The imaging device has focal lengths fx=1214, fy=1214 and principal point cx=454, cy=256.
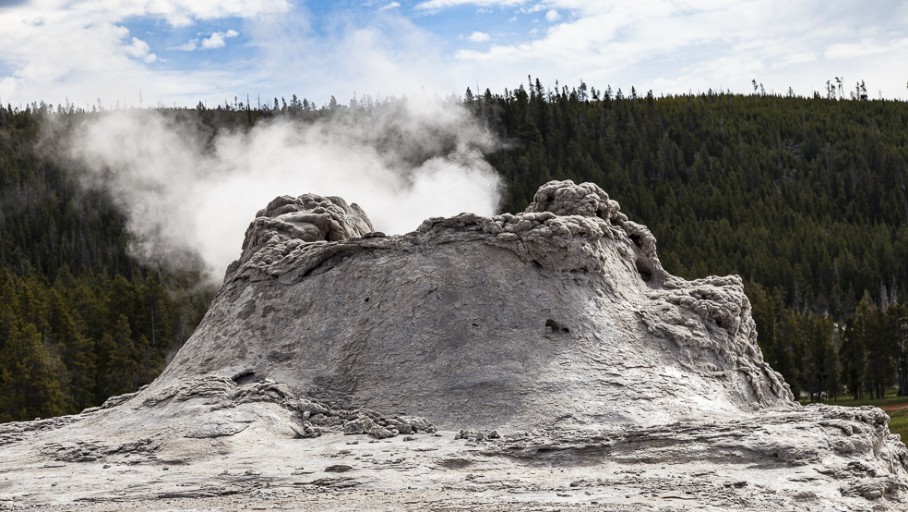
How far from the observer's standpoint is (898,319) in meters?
46.5

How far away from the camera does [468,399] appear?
13.5 metres

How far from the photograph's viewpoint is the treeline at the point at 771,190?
47844 mm

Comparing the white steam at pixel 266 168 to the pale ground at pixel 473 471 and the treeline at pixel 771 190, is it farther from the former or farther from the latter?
the pale ground at pixel 473 471

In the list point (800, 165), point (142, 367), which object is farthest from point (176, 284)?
point (800, 165)

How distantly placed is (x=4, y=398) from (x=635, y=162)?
241 ft

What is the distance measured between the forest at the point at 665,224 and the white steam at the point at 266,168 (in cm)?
243

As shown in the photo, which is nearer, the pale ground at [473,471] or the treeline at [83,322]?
the pale ground at [473,471]

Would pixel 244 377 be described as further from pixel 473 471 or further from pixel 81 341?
pixel 81 341

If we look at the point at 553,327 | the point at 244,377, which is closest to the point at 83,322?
the point at 244,377

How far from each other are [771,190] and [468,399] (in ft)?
289

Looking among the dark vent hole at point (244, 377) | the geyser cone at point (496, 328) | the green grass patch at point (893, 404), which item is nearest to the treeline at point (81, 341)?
the geyser cone at point (496, 328)

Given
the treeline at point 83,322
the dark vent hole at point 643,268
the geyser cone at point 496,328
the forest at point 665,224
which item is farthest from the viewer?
the forest at point 665,224

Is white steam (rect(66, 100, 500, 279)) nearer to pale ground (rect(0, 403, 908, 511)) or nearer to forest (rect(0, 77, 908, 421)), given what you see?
forest (rect(0, 77, 908, 421))

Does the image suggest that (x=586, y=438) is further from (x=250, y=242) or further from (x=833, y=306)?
(x=833, y=306)
